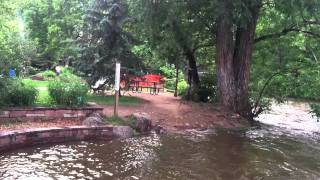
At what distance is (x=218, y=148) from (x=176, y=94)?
10215 mm

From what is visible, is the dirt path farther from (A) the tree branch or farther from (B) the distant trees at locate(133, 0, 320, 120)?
(A) the tree branch

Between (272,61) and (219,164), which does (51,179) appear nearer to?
(219,164)

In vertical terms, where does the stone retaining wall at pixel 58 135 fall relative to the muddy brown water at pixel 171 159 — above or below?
above

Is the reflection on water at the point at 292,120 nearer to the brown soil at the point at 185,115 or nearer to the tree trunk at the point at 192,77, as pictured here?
the brown soil at the point at 185,115

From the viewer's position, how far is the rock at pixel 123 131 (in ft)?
37.6

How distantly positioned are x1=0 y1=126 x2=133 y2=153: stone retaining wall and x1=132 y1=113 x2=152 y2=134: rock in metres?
0.38

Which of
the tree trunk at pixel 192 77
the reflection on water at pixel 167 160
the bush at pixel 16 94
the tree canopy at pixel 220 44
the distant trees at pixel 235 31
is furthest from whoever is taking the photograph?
the tree trunk at pixel 192 77

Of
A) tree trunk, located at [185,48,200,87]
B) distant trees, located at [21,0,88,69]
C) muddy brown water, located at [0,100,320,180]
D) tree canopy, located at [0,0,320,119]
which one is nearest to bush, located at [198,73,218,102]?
tree canopy, located at [0,0,320,119]

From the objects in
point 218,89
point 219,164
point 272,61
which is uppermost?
point 272,61

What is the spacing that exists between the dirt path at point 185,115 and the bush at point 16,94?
2.47 m

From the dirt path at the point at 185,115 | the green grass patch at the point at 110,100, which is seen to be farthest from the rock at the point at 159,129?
the green grass patch at the point at 110,100


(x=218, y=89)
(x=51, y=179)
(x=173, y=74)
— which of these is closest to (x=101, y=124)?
(x=51, y=179)

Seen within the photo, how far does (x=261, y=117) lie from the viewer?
18297 mm

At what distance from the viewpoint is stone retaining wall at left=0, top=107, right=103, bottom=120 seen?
10864 millimetres
